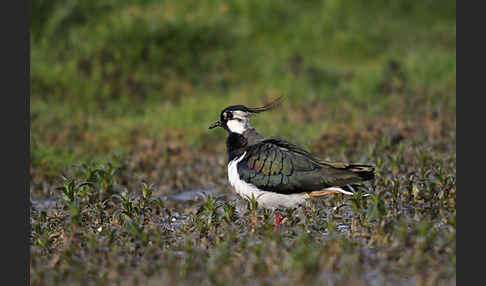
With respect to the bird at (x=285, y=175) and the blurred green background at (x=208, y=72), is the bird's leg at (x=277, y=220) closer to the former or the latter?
the bird at (x=285, y=175)

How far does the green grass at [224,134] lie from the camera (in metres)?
5.32

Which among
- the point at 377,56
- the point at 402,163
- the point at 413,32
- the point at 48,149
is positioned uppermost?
the point at 413,32

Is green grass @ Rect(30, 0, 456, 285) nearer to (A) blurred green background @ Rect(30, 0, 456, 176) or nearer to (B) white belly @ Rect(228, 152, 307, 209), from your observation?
(A) blurred green background @ Rect(30, 0, 456, 176)

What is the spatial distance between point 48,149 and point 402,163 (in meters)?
5.54

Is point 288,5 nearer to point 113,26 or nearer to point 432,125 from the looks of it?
point 113,26

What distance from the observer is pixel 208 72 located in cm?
1400

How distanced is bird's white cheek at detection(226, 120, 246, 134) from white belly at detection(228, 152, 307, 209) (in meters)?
0.63

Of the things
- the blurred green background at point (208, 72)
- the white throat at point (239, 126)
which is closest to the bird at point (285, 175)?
the white throat at point (239, 126)

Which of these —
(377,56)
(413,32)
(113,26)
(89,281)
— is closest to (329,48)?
→ (377,56)

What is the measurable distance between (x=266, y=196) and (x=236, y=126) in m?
1.11

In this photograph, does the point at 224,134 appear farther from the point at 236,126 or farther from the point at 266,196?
the point at 266,196

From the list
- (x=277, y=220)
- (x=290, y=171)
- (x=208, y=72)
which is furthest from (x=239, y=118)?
(x=208, y=72)

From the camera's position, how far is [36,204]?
325 inches

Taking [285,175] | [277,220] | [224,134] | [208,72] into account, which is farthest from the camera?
[208,72]
